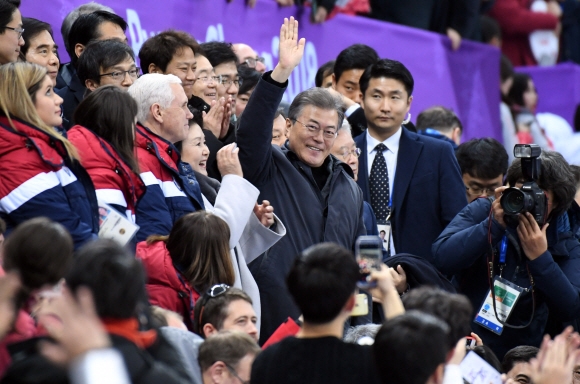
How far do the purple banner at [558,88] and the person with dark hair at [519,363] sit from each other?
634cm

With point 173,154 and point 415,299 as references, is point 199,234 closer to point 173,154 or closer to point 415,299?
point 173,154

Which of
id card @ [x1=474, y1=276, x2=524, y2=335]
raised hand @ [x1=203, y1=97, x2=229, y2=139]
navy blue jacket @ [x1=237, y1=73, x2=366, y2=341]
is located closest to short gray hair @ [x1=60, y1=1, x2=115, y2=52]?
raised hand @ [x1=203, y1=97, x2=229, y2=139]

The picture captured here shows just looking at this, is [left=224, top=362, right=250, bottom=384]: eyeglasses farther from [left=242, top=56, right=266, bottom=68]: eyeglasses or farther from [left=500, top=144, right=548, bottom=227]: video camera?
[left=242, top=56, right=266, bottom=68]: eyeglasses

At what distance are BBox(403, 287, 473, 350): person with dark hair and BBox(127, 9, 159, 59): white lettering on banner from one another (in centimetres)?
360

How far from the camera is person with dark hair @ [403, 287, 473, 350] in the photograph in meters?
3.20

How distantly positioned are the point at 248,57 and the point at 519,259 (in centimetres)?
227

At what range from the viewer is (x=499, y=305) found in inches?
212

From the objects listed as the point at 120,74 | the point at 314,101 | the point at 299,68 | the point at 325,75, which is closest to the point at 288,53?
the point at 314,101

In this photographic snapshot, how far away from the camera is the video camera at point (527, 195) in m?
5.14

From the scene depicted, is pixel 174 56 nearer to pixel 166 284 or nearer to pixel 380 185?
pixel 380 185

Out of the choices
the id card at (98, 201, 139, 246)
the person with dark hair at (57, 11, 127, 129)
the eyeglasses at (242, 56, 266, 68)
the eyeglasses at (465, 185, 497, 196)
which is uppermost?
the person with dark hair at (57, 11, 127, 129)

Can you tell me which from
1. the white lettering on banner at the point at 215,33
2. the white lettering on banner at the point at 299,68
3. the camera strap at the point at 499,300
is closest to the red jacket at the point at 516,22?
the white lettering on banner at the point at 299,68

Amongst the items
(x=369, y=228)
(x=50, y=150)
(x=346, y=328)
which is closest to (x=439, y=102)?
(x=369, y=228)

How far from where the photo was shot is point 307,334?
122 inches
